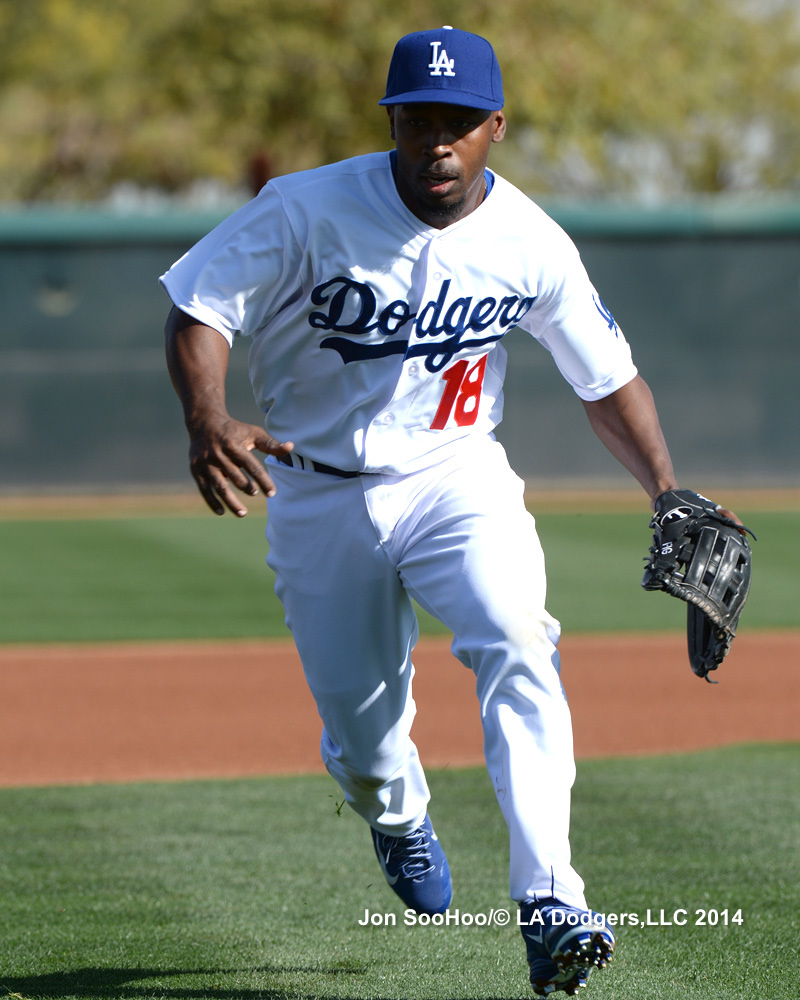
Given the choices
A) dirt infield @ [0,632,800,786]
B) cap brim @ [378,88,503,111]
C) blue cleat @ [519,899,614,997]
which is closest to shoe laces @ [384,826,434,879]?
blue cleat @ [519,899,614,997]

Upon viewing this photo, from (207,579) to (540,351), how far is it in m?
9.32

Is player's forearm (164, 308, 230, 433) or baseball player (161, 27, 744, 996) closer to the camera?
player's forearm (164, 308, 230, 433)

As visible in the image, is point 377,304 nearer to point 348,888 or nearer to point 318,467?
point 318,467

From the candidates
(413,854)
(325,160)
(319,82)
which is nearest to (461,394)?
(413,854)

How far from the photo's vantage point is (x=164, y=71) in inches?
1053

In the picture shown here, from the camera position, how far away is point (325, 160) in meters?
26.3

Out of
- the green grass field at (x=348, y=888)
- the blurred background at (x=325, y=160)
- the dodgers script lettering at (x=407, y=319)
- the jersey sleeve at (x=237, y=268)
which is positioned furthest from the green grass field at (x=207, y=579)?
the jersey sleeve at (x=237, y=268)

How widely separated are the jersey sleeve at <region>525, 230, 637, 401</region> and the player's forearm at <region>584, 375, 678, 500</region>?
0.11 feet

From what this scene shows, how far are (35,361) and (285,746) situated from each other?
14981mm

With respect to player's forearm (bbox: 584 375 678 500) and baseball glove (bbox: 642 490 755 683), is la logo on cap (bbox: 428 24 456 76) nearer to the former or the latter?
player's forearm (bbox: 584 375 678 500)

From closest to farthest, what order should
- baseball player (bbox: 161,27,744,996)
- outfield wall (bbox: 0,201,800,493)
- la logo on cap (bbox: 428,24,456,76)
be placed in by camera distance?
1. baseball player (bbox: 161,27,744,996)
2. la logo on cap (bbox: 428,24,456,76)
3. outfield wall (bbox: 0,201,800,493)

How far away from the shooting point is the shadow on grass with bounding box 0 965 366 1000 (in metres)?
3.19

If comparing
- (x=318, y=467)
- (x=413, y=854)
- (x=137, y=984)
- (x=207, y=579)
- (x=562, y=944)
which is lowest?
(x=207, y=579)

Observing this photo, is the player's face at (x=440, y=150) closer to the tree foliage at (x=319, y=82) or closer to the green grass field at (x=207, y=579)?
the green grass field at (x=207, y=579)
